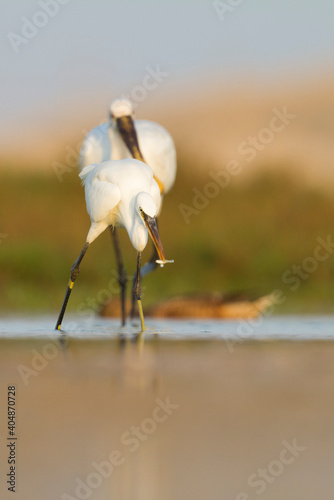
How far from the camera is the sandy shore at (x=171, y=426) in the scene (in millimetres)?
4066

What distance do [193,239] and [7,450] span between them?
1302 centimetres

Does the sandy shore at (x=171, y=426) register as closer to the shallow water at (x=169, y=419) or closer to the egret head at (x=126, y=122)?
the shallow water at (x=169, y=419)

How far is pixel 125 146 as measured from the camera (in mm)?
11156

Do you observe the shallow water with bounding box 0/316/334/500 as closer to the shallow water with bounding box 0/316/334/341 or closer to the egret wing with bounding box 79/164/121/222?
the shallow water with bounding box 0/316/334/341

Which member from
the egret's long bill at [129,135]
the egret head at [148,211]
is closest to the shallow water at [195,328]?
the egret head at [148,211]

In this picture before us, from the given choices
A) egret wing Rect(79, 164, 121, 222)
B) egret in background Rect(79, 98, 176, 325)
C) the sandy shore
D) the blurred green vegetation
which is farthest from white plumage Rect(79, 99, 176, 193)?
the sandy shore

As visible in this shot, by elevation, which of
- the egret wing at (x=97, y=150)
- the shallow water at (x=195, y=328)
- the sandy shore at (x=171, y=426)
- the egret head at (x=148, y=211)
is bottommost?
the sandy shore at (x=171, y=426)

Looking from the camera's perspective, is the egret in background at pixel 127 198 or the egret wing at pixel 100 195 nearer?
the egret in background at pixel 127 198

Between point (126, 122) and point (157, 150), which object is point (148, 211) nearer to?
point (126, 122)

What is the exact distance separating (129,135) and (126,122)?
0.18 meters

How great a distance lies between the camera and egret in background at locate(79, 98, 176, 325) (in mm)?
11156

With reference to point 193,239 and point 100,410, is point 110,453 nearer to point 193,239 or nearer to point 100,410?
point 100,410

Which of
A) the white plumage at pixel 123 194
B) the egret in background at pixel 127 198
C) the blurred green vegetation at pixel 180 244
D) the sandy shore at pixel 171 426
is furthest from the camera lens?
the blurred green vegetation at pixel 180 244

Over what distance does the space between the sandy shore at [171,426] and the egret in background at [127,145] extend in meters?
3.93
